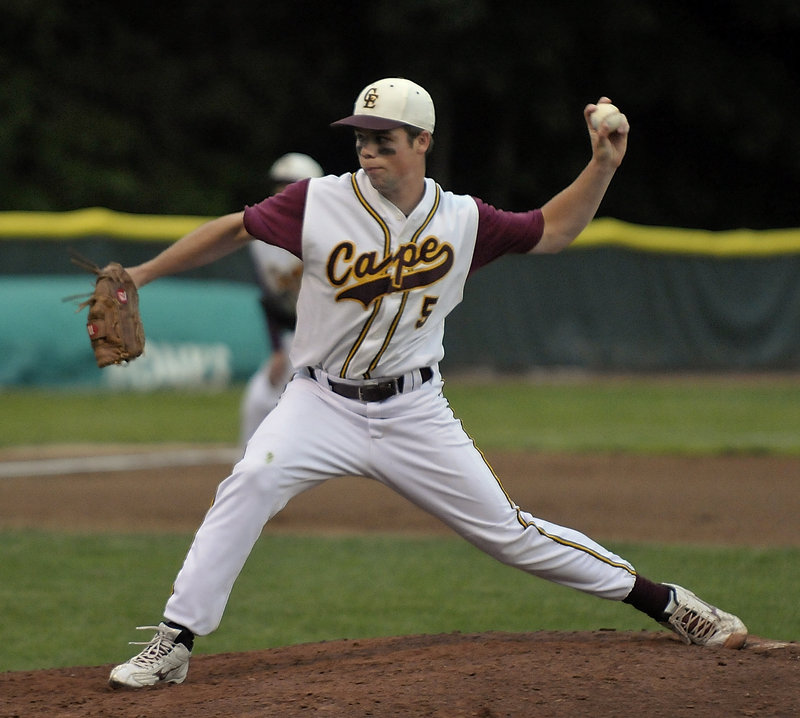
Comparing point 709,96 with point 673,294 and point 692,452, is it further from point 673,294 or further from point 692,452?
point 692,452

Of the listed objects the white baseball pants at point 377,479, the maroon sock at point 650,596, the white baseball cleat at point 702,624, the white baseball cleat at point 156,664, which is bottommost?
the white baseball cleat at point 156,664

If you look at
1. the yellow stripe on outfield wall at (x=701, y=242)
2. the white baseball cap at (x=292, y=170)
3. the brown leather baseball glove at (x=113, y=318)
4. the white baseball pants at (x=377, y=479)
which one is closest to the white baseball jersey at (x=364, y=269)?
→ the white baseball pants at (x=377, y=479)

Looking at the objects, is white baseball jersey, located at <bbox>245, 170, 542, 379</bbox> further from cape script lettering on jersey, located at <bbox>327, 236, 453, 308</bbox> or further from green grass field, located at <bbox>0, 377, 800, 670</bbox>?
green grass field, located at <bbox>0, 377, 800, 670</bbox>

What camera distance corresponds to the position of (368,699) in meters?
3.65

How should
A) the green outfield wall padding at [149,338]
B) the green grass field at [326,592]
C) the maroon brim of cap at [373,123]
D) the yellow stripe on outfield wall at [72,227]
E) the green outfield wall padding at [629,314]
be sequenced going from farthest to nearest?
the green outfield wall padding at [629,314], the yellow stripe on outfield wall at [72,227], the green outfield wall padding at [149,338], the green grass field at [326,592], the maroon brim of cap at [373,123]

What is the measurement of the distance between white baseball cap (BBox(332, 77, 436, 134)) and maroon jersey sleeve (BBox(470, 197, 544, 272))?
0.40 m

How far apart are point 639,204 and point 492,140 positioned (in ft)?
10.9

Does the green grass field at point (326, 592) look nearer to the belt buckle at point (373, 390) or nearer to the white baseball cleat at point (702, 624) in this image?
the white baseball cleat at point (702, 624)

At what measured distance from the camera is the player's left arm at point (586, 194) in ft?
14.4

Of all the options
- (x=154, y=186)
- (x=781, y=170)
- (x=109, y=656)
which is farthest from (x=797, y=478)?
(x=781, y=170)

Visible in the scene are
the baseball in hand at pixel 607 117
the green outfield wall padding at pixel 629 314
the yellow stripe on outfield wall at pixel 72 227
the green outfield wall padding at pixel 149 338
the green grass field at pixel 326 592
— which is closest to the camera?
the baseball in hand at pixel 607 117

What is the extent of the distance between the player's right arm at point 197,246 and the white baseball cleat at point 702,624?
192 cm

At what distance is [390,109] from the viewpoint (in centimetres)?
420

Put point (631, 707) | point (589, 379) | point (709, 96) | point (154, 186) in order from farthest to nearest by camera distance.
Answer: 1. point (709, 96)
2. point (154, 186)
3. point (589, 379)
4. point (631, 707)
